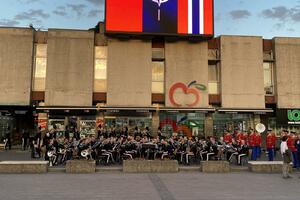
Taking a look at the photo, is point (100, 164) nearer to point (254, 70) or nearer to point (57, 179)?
point (57, 179)

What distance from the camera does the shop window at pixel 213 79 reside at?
3306 centimetres

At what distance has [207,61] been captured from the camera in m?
32.8

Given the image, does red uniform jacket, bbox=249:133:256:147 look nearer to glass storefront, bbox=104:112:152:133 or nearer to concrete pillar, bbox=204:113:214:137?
concrete pillar, bbox=204:113:214:137

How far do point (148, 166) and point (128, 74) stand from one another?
16.5 meters

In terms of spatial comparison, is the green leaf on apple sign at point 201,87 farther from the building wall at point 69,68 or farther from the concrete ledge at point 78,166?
the concrete ledge at point 78,166

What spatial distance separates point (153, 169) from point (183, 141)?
12.8ft

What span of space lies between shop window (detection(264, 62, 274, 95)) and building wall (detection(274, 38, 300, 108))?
769 mm

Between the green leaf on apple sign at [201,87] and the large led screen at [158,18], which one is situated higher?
the large led screen at [158,18]

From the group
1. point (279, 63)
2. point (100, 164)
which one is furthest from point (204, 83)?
point (100, 164)

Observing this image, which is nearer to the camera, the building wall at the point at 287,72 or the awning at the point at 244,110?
the awning at the point at 244,110

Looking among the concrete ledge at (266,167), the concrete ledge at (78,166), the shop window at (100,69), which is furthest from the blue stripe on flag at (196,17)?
the concrete ledge at (78,166)

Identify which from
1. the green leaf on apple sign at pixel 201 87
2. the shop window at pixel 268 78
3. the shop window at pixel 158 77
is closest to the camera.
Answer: the green leaf on apple sign at pixel 201 87

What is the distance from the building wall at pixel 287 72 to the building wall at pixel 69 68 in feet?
56.1

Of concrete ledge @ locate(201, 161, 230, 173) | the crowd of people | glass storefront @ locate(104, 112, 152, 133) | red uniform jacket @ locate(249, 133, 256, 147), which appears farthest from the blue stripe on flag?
concrete ledge @ locate(201, 161, 230, 173)
